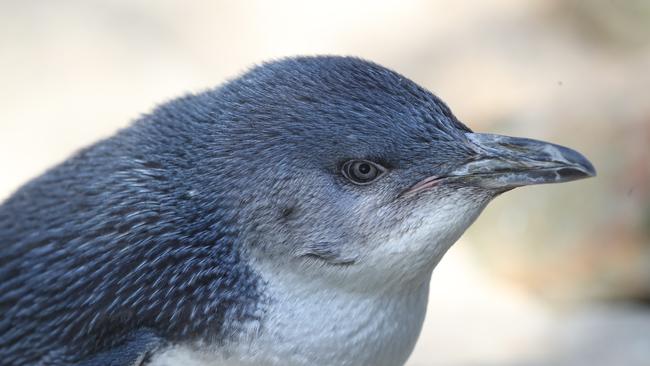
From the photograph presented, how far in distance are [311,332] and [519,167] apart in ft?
2.32

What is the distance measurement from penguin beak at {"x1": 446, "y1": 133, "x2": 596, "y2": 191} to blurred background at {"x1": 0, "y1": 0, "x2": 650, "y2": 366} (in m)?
3.34

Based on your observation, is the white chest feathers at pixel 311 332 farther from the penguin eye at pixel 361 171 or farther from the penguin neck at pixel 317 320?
the penguin eye at pixel 361 171

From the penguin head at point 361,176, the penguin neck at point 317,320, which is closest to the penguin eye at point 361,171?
the penguin head at point 361,176

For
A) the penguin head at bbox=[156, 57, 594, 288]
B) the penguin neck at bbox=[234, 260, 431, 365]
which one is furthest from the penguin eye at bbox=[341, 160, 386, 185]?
the penguin neck at bbox=[234, 260, 431, 365]

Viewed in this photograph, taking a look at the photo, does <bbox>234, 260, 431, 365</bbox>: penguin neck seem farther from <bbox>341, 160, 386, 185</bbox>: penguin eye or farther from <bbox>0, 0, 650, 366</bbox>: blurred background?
<bbox>0, 0, 650, 366</bbox>: blurred background

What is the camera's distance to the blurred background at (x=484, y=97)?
20.3 ft

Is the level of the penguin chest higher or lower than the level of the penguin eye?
lower

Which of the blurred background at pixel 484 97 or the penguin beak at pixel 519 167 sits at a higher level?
the blurred background at pixel 484 97

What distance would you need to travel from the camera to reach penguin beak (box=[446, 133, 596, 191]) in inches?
104

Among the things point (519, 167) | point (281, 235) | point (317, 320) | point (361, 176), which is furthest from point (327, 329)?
point (519, 167)

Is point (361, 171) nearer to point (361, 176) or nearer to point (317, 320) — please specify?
point (361, 176)

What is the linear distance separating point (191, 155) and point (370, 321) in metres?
0.67

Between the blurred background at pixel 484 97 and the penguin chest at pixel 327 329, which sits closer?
the penguin chest at pixel 327 329

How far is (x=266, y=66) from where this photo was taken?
2.85 m
